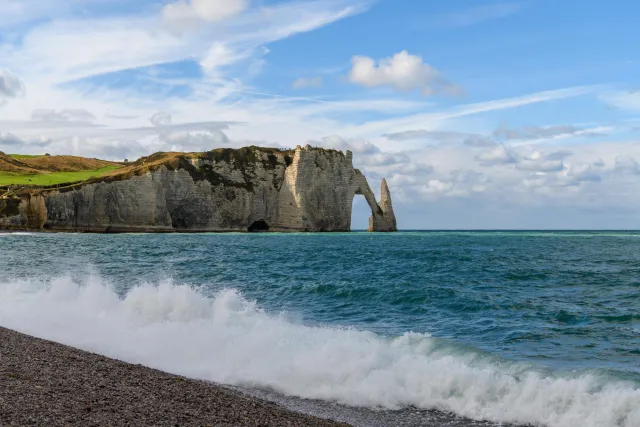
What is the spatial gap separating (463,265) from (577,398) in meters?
29.2

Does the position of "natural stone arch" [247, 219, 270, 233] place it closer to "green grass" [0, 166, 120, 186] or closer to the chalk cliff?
the chalk cliff

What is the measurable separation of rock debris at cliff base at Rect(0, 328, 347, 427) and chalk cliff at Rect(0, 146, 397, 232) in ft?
275

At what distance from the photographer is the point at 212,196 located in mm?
103125

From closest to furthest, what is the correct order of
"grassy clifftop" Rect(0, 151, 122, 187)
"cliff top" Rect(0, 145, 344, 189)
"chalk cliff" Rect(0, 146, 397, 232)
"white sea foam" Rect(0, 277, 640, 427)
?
"white sea foam" Rect(0, 277, 640, 427) → "chalk cliff" Rect(0, 146, 397, 232) → "cliff top" Rect(0, 145, 344, 189) → "grassy clifftop" Rect(0, 151, 122, 187)

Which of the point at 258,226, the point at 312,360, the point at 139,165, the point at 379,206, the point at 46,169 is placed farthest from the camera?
the point at 46,169

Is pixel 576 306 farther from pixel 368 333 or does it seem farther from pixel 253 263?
pixel 253 263

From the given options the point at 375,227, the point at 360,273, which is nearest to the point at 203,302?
the point at 360,273

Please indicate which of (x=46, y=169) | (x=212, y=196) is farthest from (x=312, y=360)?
(x=46, y=169)

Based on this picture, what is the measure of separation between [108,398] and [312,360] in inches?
188

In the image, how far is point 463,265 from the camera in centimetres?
3828

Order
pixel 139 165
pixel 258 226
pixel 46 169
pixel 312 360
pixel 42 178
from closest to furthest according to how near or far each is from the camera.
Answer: pixel 312 360 < pixel 42 178 < pixel 139 165 < pixel 258 226 < pixel 46 169

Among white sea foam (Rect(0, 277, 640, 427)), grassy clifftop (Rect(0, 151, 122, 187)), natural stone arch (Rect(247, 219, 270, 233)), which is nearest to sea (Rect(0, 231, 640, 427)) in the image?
white sea foam (Rect(0, 277, 640, 427))

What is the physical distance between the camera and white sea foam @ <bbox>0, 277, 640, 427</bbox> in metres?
9.53

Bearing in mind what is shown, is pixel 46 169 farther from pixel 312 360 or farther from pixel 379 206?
pixel 312 360
